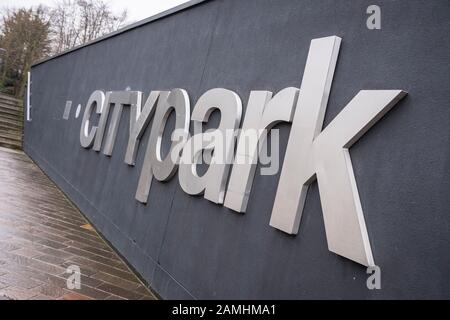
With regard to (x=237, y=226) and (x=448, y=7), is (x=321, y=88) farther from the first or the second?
(x=237, y=226)

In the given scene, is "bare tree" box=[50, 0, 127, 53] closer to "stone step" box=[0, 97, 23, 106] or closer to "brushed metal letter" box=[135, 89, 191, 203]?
"stone step" box=[0, 97, 23, 106]

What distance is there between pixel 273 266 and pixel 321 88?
3.78 ft

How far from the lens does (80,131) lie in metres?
6.76

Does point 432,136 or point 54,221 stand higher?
point 432,136

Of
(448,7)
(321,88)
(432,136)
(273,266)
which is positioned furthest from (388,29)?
(273,266)

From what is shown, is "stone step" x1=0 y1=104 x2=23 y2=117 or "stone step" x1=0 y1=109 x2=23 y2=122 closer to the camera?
"stone step" x1=0 y1=109 x2=23 y2=122

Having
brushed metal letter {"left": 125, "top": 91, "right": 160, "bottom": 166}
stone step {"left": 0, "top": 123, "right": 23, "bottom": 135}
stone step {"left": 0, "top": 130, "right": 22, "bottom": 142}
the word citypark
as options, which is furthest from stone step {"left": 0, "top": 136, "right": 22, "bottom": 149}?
the word citypark

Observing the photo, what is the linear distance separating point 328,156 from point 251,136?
0.78m

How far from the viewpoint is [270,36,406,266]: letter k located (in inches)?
78.6

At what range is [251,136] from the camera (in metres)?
2.88

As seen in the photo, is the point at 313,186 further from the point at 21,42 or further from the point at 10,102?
the point at 21,42

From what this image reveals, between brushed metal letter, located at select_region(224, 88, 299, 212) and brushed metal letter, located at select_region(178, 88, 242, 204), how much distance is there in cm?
10

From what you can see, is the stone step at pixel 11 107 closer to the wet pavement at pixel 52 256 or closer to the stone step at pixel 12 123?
the stone step at pixel 12 123

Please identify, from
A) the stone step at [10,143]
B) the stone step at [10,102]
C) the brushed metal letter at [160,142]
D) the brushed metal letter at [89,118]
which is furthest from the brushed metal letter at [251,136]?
the stone step at [10,102]
